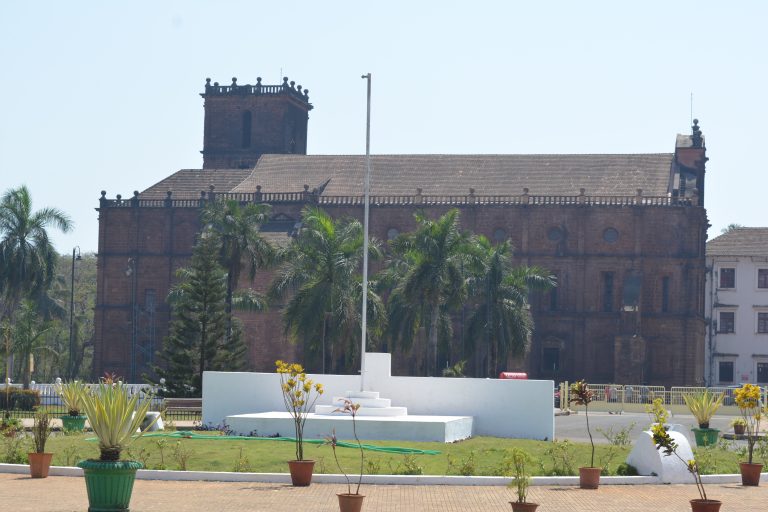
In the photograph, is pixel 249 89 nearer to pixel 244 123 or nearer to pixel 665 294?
pixel 244 123

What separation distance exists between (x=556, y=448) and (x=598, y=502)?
6.27m

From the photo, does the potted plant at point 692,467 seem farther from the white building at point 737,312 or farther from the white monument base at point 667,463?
the white building at point 737,312

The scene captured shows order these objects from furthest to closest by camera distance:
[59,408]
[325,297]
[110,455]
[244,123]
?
[244,123], [325,297], [59,408], [110,455]

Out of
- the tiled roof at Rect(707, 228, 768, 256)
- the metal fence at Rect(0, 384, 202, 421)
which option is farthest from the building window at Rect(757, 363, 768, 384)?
the metal fence at Rect(0, 384, 202, 421)

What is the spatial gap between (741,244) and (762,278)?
2.66 m

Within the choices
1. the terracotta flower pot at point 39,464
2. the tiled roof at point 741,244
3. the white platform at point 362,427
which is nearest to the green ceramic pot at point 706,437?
the white platform at point 362,427

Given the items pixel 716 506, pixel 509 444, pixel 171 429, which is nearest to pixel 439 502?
pixel 716 506

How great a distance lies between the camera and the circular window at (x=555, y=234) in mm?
83438

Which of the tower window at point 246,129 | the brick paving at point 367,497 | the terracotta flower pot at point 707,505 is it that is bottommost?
the brick paving at point 367,497

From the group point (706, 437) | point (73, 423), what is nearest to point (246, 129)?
point (73, 423)

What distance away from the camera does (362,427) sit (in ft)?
112

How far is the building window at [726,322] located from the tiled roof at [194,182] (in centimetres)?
3167

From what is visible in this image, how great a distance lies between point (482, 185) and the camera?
86.2 meters

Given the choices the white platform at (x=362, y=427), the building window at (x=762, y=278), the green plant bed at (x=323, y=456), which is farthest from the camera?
the building window at (x=762, y=278)
